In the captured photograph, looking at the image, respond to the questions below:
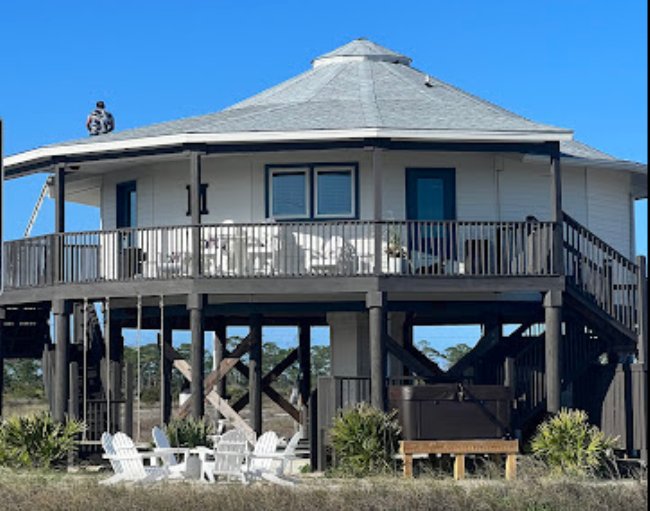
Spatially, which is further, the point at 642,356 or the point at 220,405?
the point at 220,405

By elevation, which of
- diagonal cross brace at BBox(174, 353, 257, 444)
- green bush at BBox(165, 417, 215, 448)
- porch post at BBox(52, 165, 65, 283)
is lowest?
green bush at BBox(165, 417, 215, 448)

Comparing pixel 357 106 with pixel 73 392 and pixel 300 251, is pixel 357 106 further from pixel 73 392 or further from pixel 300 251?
pixel 73 392

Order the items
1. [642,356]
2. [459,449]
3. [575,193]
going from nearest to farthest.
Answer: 1. [459,449]
2. [642,356]
3. [575,193]

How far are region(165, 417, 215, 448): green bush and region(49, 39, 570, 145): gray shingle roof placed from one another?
5.13 m

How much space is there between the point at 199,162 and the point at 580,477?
8650 millimetres

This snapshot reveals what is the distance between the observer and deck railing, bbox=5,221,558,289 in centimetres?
2897

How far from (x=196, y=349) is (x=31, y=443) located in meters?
3.24

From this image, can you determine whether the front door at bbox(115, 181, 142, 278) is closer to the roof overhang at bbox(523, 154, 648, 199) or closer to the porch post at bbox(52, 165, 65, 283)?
the porch post at bbox(52, 165, 65, 283)

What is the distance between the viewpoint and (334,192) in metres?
31.0

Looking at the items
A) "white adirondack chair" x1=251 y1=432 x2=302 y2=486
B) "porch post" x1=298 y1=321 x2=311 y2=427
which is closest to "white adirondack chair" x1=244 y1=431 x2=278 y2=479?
"white adirondack chair" x1=251 y1=432 x2=302 y2=486

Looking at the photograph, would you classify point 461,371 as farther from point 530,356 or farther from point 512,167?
point 512,167

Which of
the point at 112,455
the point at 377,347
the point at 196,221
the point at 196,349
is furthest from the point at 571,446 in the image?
the point at 112,455

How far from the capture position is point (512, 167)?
104 ft

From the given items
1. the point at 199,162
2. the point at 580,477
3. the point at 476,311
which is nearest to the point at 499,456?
the point at 580,477
